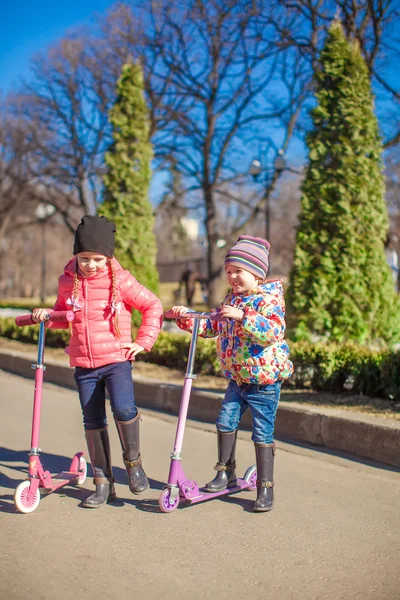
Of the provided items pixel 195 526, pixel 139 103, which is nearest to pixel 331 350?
pixel 195 526

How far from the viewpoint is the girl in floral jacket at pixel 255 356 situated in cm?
377

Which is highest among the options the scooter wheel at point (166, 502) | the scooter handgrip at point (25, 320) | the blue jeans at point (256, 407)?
the scooter handgrip at point (25, 320)

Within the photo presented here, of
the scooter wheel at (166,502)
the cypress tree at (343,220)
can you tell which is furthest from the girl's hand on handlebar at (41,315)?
the cypress tree at (343,220)

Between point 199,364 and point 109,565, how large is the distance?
4965mm

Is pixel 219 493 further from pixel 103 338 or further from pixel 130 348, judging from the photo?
pixel 103 338

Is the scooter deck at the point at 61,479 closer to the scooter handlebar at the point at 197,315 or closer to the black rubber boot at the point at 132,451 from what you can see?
the black rubber boot at the point at 132,451

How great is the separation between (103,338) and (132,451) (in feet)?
2.36

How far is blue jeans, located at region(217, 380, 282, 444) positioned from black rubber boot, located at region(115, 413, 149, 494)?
20.5 inches

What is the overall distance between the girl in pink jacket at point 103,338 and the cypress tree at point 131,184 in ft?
27.2

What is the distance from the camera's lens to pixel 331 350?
6434mm

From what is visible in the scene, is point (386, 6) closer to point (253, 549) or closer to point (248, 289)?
point (248, 289)

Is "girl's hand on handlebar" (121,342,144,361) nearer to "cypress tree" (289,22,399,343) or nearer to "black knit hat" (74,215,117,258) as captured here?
"black knit hat" (74,215,117,258)

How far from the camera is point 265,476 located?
3.83m

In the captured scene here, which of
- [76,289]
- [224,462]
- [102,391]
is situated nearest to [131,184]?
[76,289]
